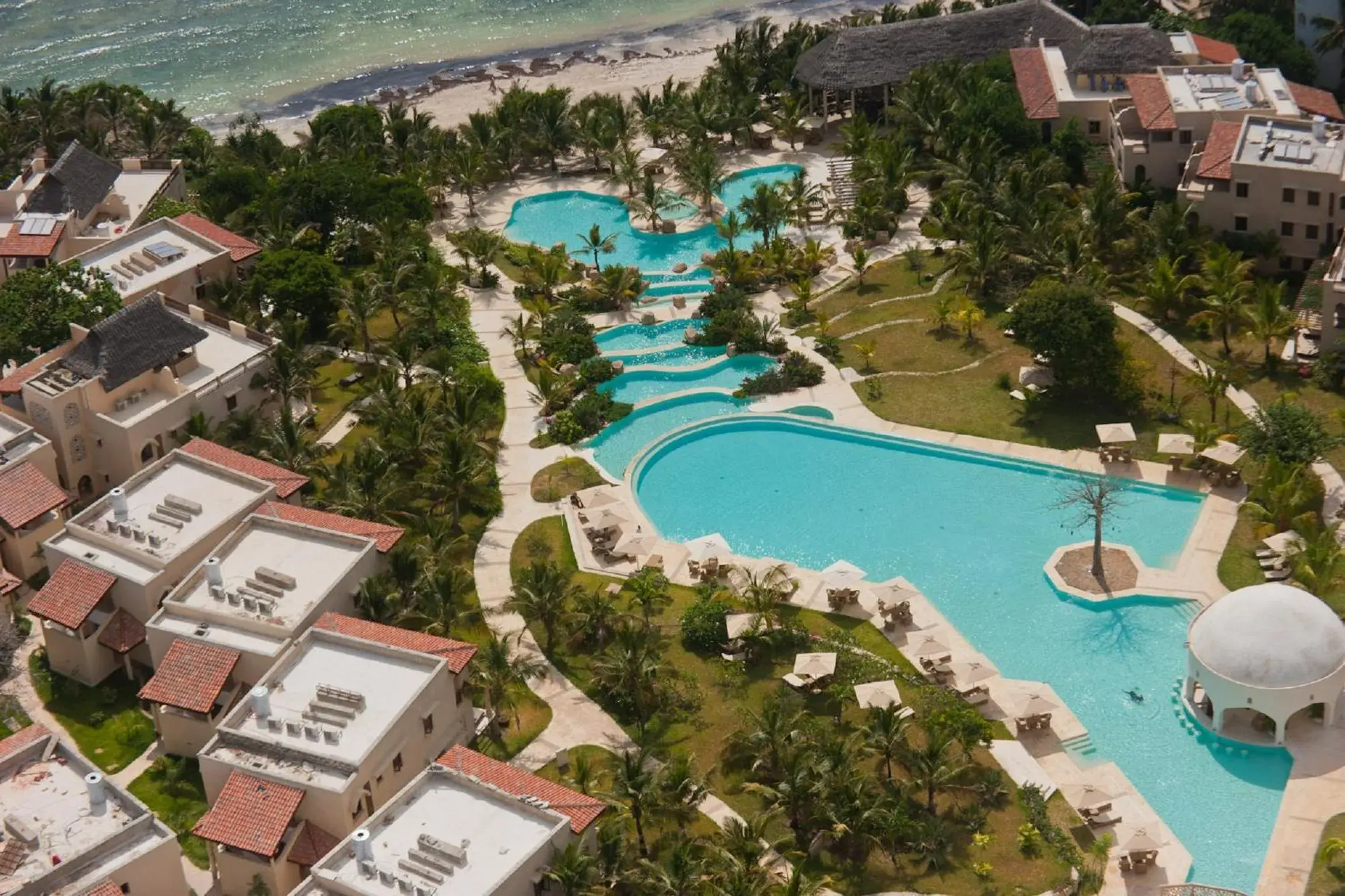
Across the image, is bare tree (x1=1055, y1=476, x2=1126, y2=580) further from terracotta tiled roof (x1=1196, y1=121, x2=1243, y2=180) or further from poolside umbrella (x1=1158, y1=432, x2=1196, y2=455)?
terracotta tiled roof (x1=1196, y1=121, x2=1243, y2=180)

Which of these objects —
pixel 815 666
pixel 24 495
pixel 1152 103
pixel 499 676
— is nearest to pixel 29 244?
pixel 24 495

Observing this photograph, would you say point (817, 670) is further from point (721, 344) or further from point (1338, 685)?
point (721, 344)

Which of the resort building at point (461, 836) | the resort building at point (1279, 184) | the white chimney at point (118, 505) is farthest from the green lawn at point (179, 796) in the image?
the resort building at point (1279, 184)

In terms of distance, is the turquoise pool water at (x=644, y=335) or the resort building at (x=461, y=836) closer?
the resort building at (x=461, y=836)

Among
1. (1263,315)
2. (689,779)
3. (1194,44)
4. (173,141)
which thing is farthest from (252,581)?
(1194,44)

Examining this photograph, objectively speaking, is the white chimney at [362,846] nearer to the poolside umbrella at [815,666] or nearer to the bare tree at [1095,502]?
the poolside umbrella at [815,666]

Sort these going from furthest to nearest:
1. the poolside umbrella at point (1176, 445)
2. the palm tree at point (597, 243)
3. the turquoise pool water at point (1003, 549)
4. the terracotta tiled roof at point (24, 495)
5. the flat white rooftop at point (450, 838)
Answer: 1. the palm tree at point (597, 243)
2. the poolside umbrella at point (1176, 445)
3. the terracotta tiled roof at point (24, 495)
4. the turquoise pool water at point (1003, 549)
5. the flat white rooftop at point (450, 838)
